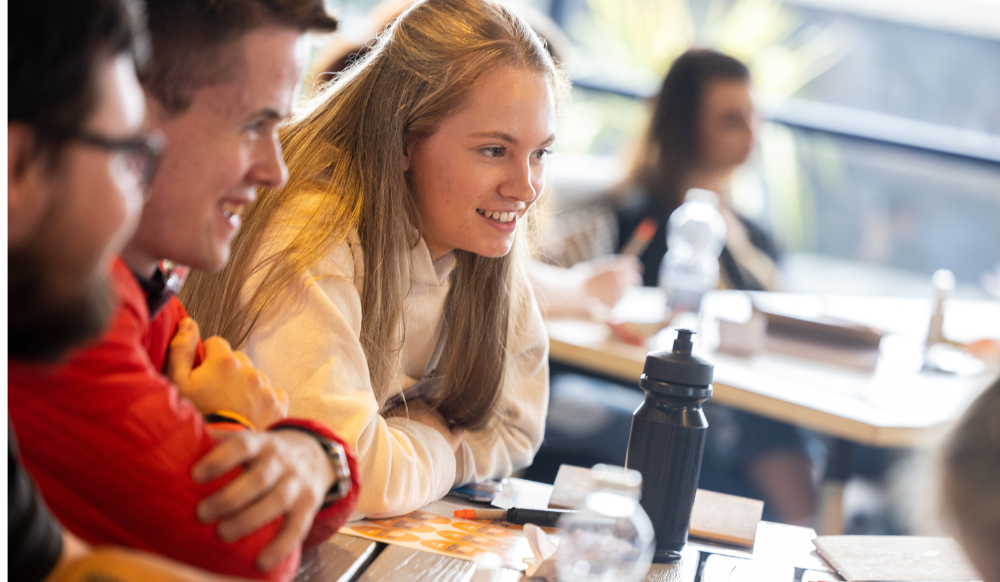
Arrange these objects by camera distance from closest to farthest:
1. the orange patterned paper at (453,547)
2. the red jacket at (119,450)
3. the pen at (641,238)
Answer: the red jacket at (119,450) → the orange patterned paper at (453,547) → the pen at (641,238)

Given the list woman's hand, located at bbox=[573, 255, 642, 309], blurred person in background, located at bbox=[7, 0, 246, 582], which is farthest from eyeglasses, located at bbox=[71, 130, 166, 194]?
woman's hand, located at bbox=[573, 255, 642, 309]

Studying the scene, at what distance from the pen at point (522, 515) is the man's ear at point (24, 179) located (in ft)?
2.34

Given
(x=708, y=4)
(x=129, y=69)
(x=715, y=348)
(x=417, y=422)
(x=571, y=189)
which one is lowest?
(x=417, y=422)

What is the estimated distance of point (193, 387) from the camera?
2.86 ft

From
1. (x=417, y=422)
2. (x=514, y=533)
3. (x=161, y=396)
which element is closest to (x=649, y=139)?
(x=417, y=422)

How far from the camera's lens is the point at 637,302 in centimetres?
249

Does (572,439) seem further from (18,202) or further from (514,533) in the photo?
(18,202)

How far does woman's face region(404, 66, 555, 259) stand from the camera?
4.31 ft

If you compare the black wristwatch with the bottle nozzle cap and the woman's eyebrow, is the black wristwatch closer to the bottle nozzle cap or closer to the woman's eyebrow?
the bottle nozzle cap

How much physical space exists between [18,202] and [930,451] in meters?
0.74

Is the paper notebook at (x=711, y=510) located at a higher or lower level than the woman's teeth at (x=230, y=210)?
lower

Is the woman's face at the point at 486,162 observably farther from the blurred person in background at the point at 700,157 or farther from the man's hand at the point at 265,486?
the blurred person in background at the point at 700,157

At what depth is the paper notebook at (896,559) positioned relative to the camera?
3.47 ft

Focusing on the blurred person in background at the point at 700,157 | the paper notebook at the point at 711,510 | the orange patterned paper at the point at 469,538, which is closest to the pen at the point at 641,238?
the blurred person in background at the point at 700,157
